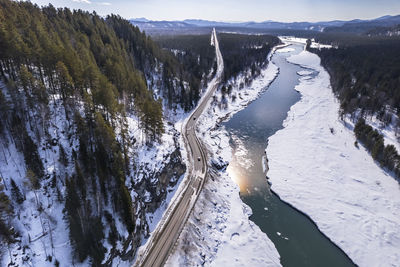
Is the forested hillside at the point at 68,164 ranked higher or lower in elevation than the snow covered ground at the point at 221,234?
higher

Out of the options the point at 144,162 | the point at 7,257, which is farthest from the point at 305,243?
the point at 7,257

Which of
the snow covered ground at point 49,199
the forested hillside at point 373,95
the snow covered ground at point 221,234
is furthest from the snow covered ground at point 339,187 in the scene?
the snow covered ground at point 49,199

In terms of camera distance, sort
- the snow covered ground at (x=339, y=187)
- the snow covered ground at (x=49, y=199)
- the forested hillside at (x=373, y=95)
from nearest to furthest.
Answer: the snow covered ground at (x=49, y=199), the snow covered ground at (x=339, y=187), the forested hillside at (x=373, y=95)

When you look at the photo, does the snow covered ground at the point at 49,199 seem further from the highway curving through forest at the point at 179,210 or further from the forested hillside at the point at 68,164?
the highway curving through forest at the point at 179,210

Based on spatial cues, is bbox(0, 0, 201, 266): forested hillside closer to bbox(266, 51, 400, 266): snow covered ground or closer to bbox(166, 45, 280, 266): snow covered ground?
bbox(166, 45, 280, 266): snow covered ground

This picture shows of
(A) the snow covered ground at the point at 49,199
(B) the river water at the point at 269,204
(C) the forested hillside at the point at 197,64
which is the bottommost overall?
(B) the river water at the point at 269,204

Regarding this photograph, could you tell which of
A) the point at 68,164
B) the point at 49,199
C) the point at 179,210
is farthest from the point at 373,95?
the point at 49,199

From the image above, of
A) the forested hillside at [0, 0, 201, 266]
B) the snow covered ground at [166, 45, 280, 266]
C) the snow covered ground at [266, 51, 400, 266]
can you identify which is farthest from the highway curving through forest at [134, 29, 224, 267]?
the snow covered ground at [266, 51, 400, 266]

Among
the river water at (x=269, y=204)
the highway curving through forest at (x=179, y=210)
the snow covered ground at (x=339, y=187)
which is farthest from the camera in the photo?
the snow covered ground at (x=339, y=187)
